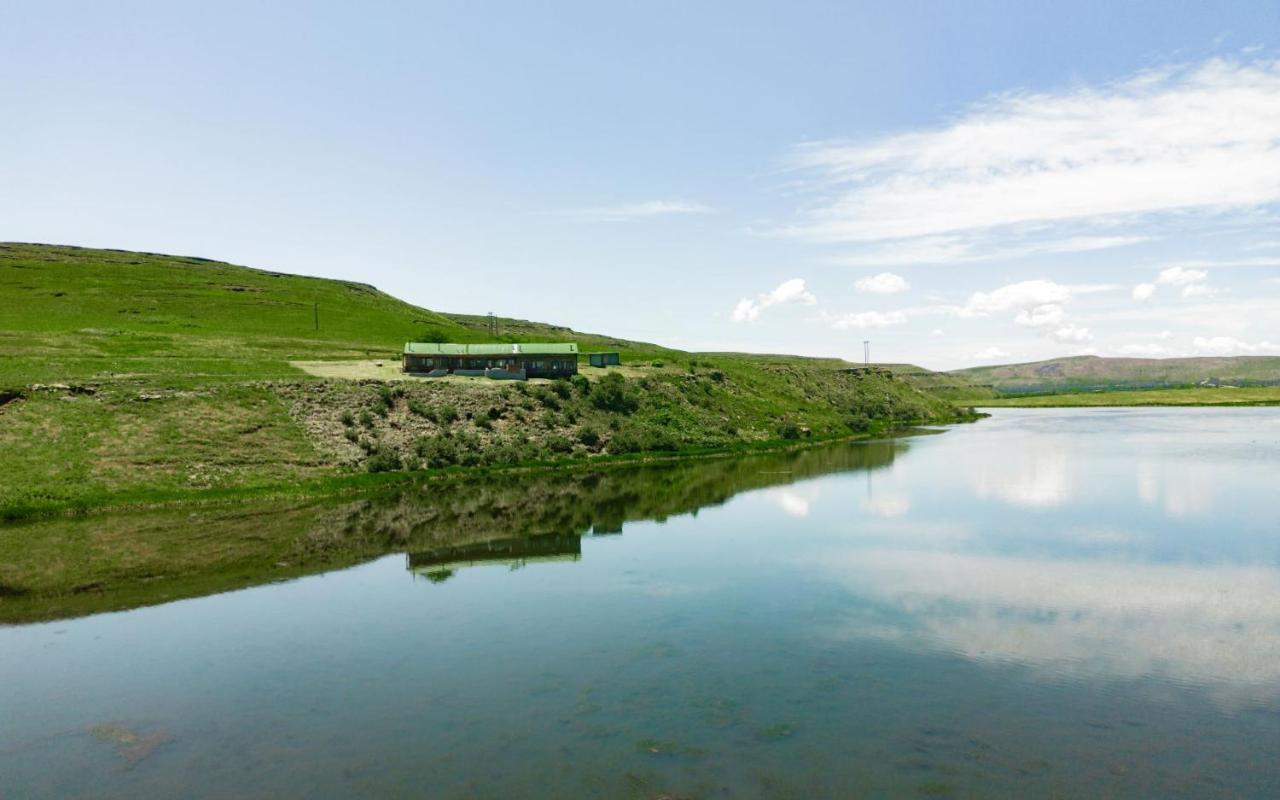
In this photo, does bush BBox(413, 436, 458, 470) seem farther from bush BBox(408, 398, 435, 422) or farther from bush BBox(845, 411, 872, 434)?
bush BBox(845, 411, 872, 434)

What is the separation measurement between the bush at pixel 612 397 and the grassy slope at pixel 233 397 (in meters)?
1.32

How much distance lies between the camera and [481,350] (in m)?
90.7

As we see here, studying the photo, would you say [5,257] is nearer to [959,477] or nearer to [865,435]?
[865,435]

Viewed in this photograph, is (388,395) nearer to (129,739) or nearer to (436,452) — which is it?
(436,452)

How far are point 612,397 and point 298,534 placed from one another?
47858 millimetres

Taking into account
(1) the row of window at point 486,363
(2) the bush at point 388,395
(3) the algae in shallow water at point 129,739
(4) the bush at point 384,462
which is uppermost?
(1) the row of window at point 486,363

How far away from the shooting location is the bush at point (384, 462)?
2279 inches

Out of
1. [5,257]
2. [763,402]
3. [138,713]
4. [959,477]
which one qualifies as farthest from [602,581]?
[5,257]

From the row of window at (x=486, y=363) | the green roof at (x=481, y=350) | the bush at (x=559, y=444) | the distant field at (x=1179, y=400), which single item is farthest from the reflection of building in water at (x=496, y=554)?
the distant field at (x=1179, y=400)

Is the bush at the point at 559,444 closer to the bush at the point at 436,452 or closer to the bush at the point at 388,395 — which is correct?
the bush at the point at 436,452

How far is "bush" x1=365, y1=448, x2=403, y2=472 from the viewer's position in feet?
190

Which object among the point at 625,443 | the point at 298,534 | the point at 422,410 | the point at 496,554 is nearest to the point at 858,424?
the point at 625,443

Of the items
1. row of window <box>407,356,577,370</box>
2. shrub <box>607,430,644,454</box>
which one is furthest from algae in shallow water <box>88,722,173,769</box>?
row of window <box>407,356,577,370</box>

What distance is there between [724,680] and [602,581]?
39.5 ft
